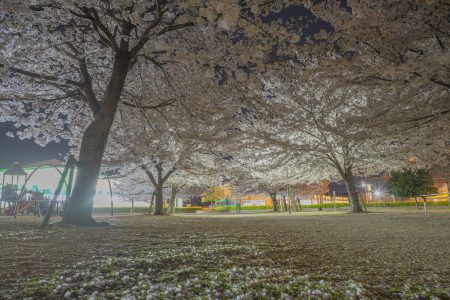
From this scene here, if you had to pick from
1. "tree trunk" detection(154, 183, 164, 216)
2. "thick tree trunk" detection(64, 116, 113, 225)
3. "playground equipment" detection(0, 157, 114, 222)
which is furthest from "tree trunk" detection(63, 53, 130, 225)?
"tree trunk" detection(154, 183, 164, 216)

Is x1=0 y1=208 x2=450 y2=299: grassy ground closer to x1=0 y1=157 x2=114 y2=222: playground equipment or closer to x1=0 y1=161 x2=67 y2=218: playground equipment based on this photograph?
x1=0 y1=157 x2=114 y2=222: playground equipment

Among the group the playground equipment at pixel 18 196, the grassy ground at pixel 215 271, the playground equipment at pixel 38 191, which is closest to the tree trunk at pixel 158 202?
the playground equipment at pixel 38 191

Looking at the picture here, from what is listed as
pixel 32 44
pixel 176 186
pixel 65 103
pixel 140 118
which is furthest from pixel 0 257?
pixel 176 186

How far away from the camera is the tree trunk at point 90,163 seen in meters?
7.62

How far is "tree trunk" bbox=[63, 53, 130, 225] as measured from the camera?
7.62 metres

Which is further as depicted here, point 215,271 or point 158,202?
point 158,202

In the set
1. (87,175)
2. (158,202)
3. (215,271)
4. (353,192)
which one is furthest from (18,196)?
(353,192)

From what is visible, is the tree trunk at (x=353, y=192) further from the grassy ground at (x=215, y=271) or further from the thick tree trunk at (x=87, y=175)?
the thick tree trunk at (x=87, y=175)

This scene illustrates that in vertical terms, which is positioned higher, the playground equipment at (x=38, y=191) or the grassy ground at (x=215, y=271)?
the playground equipment at (x=38, y=191)

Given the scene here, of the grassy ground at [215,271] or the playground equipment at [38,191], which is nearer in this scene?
the grassy ground at [215,271]

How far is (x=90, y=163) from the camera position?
25.5ft

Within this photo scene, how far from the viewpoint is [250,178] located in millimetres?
29297

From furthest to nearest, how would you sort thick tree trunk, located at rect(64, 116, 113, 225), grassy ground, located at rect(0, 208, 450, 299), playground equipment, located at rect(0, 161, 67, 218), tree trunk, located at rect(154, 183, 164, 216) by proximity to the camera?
tree trunk, located at rect(154, 183, 164, 216)
playground equipment, located at rect(0, 161, 67, 218)
thick tree trunk, located at rect(64, 116, 113, 225)
grassy ground, located at rect(0, 208, 450, 299)

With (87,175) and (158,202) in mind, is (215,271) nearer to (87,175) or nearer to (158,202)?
(87,175)
